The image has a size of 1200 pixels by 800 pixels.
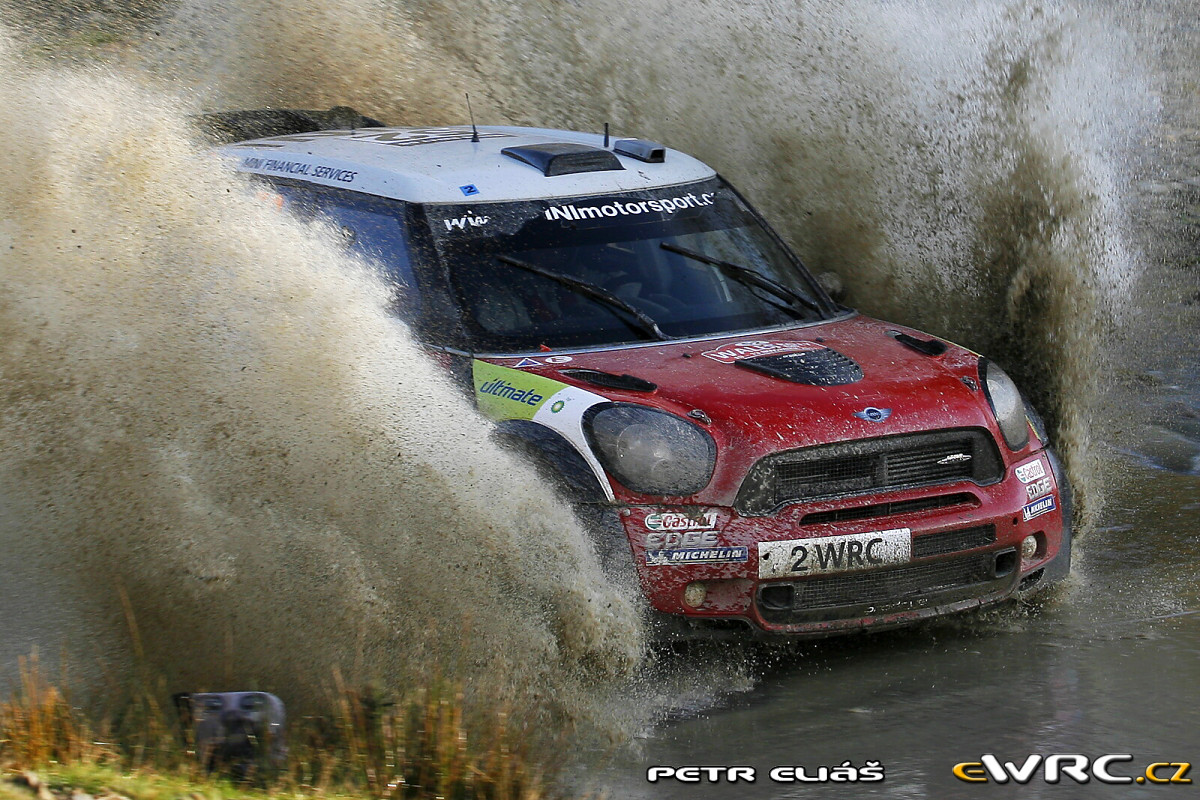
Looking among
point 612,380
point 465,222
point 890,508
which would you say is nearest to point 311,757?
point 612,380

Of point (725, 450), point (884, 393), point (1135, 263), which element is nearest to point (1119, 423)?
point (884, 393)

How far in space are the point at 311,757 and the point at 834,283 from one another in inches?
201

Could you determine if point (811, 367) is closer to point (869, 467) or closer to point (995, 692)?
point (869, 467)

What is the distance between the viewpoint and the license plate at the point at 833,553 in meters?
4.63

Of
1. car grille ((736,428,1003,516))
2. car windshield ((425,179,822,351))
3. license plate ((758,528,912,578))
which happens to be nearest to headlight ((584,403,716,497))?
car grille ((736,428,1003,516))

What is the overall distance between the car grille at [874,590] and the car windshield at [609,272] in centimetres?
120

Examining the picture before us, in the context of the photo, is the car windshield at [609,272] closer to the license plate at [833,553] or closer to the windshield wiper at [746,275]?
the windshield wiper at [746,275]

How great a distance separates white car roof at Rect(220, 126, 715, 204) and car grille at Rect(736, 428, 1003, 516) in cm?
167

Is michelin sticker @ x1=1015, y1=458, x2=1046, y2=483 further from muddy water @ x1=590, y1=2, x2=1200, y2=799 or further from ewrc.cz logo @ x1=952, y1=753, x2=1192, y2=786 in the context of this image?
ewrc.cz logo @ x1=952, y1=753, x2=1192, y2=786

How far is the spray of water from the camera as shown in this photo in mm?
4539

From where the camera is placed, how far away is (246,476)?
496 centimetres

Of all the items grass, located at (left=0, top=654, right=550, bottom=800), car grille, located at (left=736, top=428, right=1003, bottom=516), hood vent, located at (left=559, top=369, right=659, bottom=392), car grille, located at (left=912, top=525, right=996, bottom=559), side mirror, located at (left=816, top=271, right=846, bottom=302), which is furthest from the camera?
side mirror, located at (left=816, top=271, right=846, bottom=302)

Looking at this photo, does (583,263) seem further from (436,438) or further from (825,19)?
(825,19)

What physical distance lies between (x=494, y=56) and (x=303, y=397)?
23.0 feet
